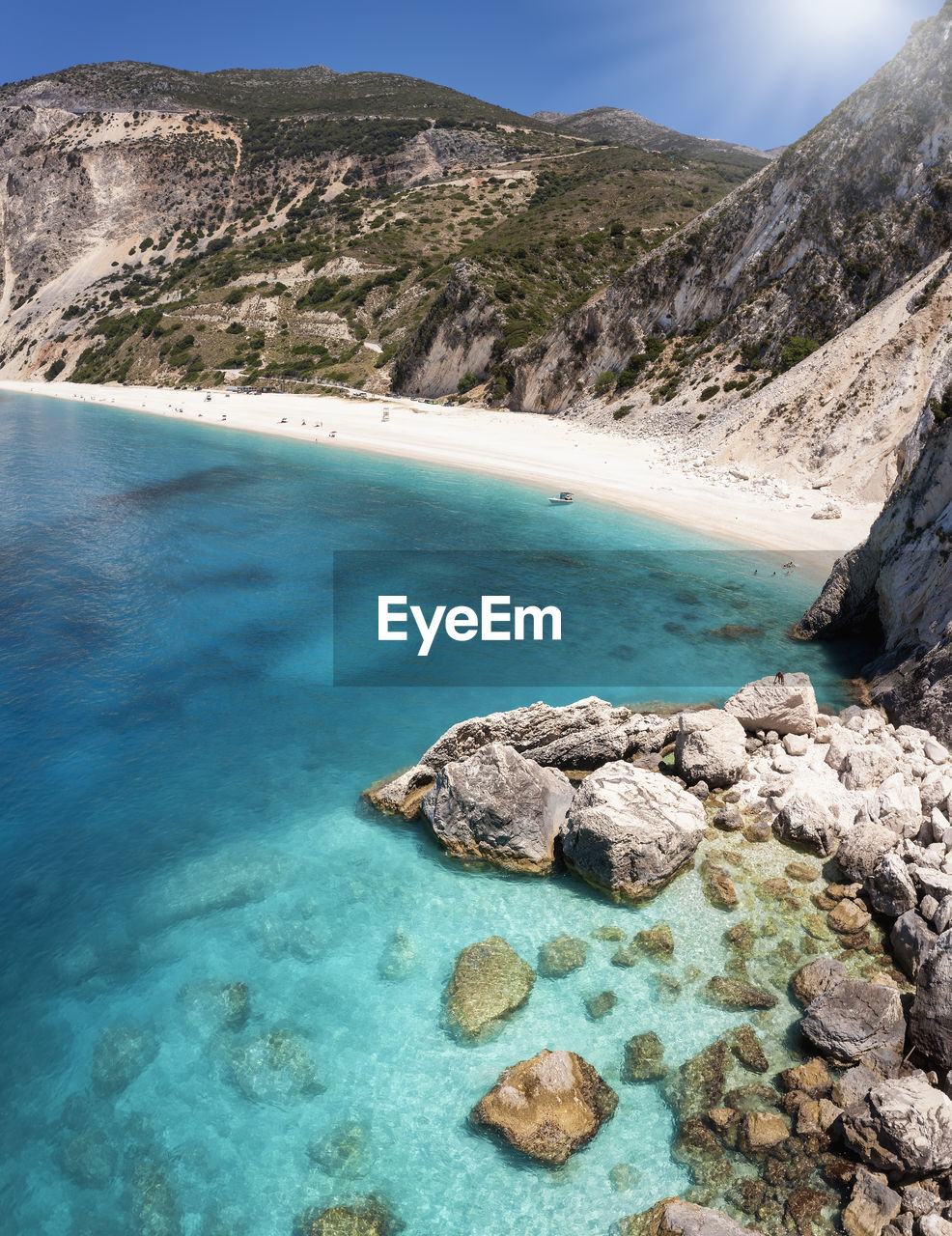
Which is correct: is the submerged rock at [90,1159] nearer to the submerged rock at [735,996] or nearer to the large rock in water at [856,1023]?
the submerged rock at [735,996]

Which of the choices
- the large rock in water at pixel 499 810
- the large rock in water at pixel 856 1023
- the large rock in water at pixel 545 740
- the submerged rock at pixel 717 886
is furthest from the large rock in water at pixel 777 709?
the large rock in water at pixel 856 1023

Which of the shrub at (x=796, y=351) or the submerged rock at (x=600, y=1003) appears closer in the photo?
the submerged rock at (x=600, y=1003)

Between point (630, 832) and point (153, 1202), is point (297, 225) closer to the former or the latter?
point (630, 832)

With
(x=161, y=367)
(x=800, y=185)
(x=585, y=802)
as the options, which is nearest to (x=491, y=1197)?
(x=585, y=802)

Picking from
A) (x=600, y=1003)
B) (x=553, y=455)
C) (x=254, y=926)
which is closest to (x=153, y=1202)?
(x=254, y=926)

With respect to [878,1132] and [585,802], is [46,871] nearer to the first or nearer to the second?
[585,802]

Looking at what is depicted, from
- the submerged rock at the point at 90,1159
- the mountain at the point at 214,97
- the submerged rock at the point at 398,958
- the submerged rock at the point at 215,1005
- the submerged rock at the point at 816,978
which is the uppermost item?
the mountain at the point at 214,97
